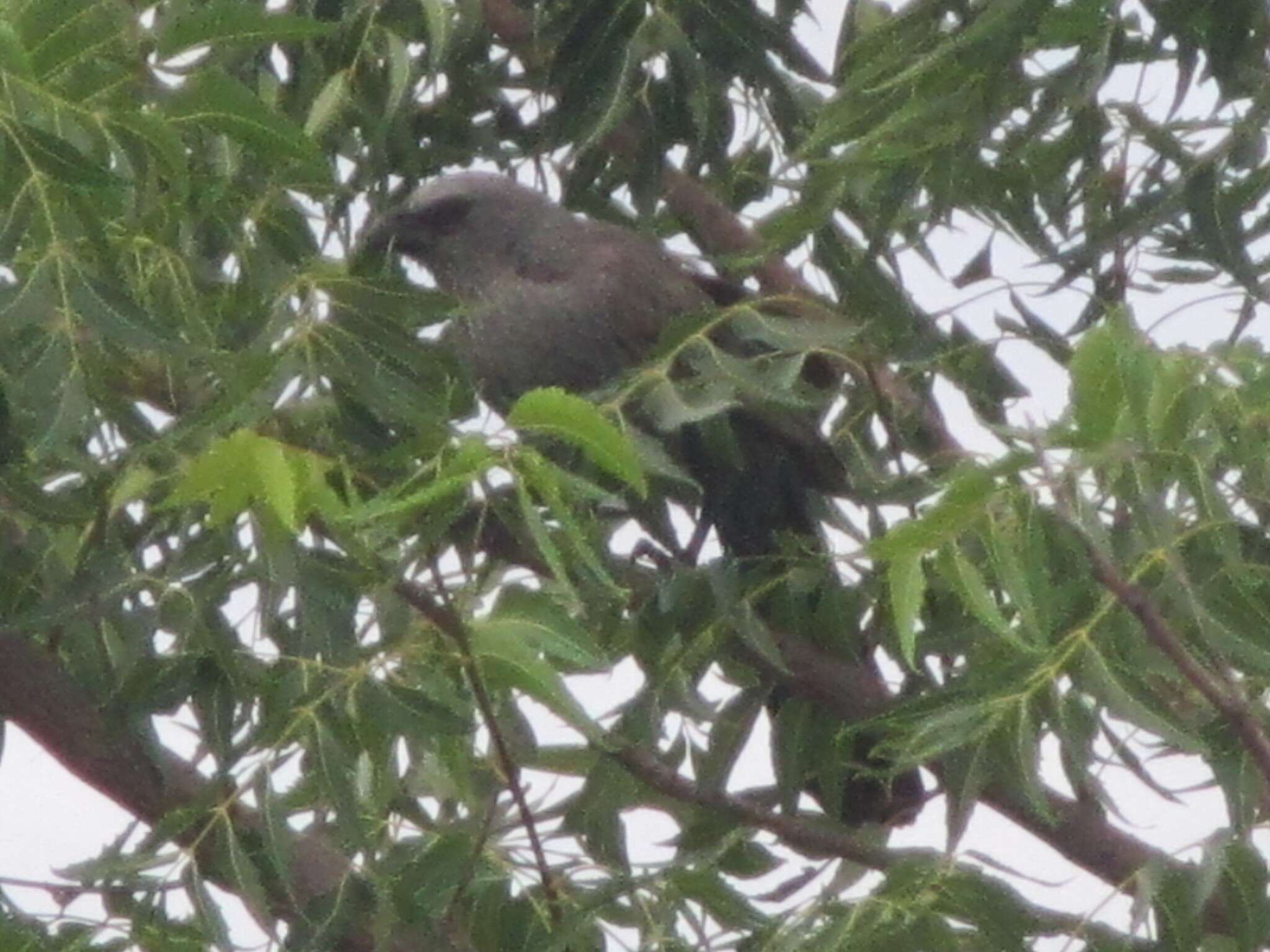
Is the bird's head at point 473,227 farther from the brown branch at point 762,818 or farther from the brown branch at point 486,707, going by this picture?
the brown branch at point 486,707

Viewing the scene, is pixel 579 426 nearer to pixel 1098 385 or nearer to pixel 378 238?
pixel 1098 385

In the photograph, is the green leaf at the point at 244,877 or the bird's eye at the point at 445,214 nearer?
the green leaf at the point at 244,877

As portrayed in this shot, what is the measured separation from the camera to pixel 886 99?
2574 millimetres

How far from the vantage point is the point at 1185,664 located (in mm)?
2047

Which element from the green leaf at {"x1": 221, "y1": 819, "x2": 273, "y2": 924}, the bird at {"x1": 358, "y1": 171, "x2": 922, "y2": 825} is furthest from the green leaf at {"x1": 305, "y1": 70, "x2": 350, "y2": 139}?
the green leaf at {"x1": 221, "y1": 819, "x2": 273, "y2": 924}

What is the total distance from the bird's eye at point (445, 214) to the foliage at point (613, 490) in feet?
3.32

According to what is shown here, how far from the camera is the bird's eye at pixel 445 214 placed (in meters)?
4.53

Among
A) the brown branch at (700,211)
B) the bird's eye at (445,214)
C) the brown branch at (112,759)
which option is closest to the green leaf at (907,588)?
the brown branch at (112,759)

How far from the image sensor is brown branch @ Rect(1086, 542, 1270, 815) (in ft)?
6.62

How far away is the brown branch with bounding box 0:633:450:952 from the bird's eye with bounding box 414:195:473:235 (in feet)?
5.76

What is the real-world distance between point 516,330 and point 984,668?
77.1 inches

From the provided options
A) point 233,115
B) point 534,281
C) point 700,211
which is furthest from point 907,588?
point 534,281

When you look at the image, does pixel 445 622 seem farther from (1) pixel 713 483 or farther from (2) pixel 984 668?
(1) pixel 713 483

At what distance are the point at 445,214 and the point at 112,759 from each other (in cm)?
189
